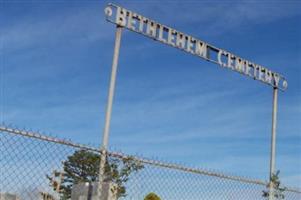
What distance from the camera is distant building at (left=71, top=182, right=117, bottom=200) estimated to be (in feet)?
23.7

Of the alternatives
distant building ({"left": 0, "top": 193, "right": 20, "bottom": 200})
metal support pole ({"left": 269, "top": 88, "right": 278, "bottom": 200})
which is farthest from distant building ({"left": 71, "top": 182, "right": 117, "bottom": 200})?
metal support pole ({"left": 269, "top": 88, "right": 278, "bottom": 200})

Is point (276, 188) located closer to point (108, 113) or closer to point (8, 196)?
point (108, 113)

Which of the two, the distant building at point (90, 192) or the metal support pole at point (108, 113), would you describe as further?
the metal support pole at point (108, 113)

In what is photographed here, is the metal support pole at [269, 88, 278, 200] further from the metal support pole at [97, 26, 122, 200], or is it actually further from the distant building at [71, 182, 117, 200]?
the distant building at [71, 182, 117, 200]

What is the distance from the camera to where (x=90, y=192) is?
292 inches

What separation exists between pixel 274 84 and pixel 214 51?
6.54 ft

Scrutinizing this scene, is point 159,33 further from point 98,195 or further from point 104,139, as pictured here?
point 98,195

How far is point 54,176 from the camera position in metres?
7.41

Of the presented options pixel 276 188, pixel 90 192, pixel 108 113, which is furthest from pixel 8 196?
pixel 276 188

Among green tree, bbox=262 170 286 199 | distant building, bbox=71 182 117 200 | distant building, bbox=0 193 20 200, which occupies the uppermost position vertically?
green tree, bbox=262 170 286 199

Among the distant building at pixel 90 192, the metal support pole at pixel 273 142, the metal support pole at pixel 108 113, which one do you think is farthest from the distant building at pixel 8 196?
the metal support pole at pixel 273 142

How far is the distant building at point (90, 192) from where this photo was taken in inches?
285

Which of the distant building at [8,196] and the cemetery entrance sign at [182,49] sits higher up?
the cemetery entrance sign at [182,49]

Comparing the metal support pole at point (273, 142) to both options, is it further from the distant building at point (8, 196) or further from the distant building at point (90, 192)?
the distant building at point (8, 196)
